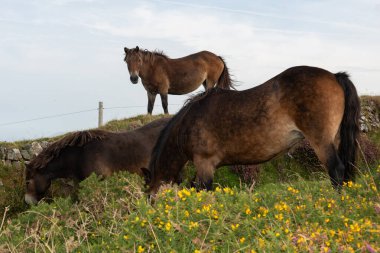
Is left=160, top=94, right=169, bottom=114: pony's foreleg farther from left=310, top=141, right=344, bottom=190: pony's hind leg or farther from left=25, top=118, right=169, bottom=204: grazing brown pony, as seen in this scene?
left=310, top=141, right=344, bottom=190: pony's hind leg

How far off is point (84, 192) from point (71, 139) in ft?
13.0

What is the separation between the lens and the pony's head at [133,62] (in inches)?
665

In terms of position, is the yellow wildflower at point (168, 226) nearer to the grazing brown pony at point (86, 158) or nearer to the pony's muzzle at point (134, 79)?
the grazing brown pony at point (86, 158)

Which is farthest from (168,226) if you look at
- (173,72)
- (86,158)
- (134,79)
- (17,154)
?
(173,72)

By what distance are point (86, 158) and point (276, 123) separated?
4865 millimetres

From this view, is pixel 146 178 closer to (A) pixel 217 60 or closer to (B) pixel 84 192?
(B) pixel 84 192

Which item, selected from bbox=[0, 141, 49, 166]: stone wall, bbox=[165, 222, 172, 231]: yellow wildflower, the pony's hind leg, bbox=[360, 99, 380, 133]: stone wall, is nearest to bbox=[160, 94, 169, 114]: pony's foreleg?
bbox=[0, 141, 49, 166]: stone wall

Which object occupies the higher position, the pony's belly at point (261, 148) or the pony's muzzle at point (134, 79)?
the pony's muzzle at point (134, 79)

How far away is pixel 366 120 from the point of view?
20.6 m

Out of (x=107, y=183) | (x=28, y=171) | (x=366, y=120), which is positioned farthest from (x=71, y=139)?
(x=366, y=120)

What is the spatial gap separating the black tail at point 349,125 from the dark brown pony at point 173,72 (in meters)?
9.92

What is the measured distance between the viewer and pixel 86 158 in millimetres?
10969

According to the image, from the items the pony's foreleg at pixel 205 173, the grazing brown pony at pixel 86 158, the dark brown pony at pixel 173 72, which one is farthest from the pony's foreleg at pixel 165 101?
the pony's foreleg at pixel 205 173

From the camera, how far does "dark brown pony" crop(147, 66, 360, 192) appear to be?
7930 millimetres
